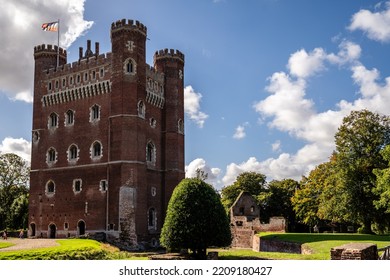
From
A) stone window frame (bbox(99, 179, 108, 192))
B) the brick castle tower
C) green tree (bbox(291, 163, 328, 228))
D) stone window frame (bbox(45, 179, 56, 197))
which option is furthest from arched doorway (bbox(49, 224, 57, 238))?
green tree (bbox(291, 163, 328, 228))

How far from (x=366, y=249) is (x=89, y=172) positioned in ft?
86.1

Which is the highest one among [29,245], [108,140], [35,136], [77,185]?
[35,136]

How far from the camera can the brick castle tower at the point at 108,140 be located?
33.4m

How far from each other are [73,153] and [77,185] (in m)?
2.67

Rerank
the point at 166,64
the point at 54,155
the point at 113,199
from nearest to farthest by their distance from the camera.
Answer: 1. the point at 113,199
2. the point at 54,155
3. the point at 166,64

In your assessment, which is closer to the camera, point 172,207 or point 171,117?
point 172,207

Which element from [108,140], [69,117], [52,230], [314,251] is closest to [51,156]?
[69,117]

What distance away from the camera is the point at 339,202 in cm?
3397

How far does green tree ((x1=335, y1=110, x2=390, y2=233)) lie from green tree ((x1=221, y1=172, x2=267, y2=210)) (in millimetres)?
27895

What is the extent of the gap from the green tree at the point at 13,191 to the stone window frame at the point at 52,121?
8.61m

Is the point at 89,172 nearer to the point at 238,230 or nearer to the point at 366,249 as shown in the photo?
the point at 238,230

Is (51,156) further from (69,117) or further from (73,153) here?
(69,117)

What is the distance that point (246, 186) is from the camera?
62312mm
